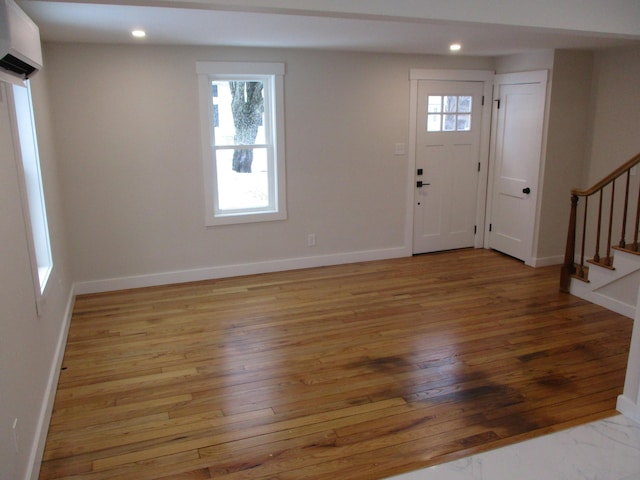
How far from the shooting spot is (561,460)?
2.55 metres

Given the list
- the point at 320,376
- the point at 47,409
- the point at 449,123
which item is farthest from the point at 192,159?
the point at 449,123

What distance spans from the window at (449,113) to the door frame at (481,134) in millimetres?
189

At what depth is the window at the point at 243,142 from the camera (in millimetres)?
5090

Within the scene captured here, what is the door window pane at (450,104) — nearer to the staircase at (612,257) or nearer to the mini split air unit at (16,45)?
the staircase at (612,257)

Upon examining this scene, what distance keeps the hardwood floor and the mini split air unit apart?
6.15 feet

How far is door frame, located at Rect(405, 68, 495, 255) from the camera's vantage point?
572 cm

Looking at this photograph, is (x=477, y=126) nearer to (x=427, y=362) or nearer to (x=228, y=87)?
(x=228, y=87)

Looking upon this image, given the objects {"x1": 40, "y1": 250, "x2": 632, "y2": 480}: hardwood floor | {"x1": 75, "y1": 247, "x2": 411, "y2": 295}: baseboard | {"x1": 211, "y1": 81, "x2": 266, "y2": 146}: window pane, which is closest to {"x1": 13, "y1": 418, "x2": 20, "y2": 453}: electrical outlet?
{"x1": 40, "y1": 250, "x2": 632, "y2": 480}: hardwood floor

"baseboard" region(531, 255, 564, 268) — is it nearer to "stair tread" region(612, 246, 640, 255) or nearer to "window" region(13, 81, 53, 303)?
"stair tread" region(612, 246, 640, 255)

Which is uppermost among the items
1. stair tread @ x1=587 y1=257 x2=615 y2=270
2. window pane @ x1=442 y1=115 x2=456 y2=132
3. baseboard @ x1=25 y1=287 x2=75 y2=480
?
window pane @ x1=442 y1=115 x2=456 y2=132

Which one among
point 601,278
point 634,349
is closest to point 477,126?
point 601,278

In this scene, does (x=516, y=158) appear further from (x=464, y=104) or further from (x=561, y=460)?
(x=561, y=460)

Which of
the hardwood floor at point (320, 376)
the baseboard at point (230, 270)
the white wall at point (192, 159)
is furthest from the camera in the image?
the baseboard at point (230, 270)

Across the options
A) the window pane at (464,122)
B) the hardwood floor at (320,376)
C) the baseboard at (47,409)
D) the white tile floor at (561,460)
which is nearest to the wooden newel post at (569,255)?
the hardwood floor at (320,376)
